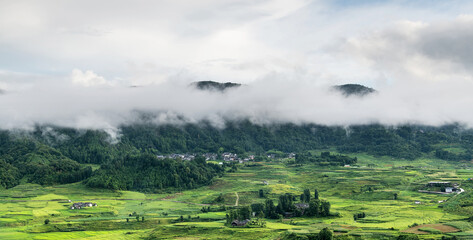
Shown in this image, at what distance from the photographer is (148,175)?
158125 mm

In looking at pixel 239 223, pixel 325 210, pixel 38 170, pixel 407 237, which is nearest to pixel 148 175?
pixel 38 170

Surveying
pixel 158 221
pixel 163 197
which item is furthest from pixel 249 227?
pixel 163 197

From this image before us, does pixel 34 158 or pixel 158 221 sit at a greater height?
pixel 34 158

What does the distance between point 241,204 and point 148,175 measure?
5513 centimetres

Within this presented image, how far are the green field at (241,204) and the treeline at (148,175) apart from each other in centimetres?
516

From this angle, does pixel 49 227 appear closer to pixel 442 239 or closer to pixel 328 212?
pixel 328 212

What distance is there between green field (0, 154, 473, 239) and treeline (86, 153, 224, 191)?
5.16 metres

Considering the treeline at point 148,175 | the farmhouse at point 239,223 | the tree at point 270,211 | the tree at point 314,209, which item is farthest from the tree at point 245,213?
the treeline at point 148,175

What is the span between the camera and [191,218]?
97250 millimetres

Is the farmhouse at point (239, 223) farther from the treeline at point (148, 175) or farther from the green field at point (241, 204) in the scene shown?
the treeline at point (148, 175)

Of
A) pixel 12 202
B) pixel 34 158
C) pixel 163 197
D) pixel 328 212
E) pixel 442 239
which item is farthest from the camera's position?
pixel 34 158

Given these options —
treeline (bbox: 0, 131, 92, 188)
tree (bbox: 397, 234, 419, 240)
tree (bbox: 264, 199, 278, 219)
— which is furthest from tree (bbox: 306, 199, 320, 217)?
treeline (bbox: 0, 131, 92, 188)

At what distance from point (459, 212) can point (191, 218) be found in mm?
61593

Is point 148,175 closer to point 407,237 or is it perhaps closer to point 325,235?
point 325,235
